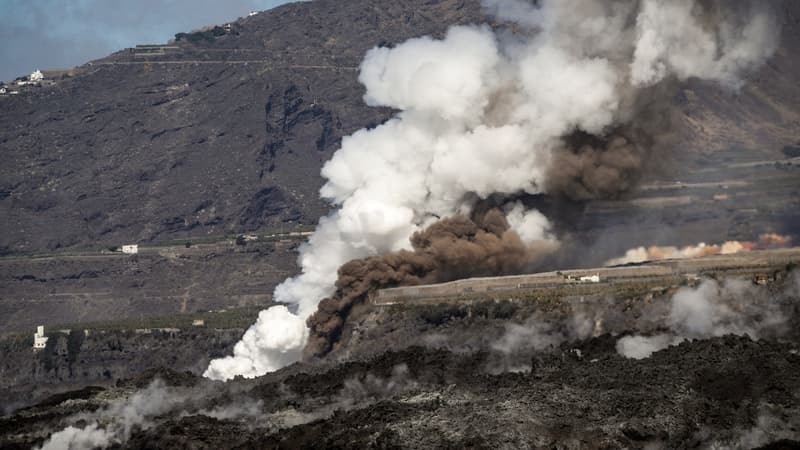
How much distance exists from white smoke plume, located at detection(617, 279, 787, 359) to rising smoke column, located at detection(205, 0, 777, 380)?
14151mm

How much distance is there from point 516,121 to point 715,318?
1028 inches

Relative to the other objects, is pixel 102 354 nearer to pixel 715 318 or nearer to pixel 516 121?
pixel 516 121

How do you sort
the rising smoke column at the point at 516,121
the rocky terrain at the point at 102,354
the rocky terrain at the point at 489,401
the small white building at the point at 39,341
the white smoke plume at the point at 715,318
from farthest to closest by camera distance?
1. the small white building at the point at 39,341
2. the rocky terrain at the point at 102,354
3. the rising smoke column at the point at 516,121
4. the white smoke plume at the point at 715,318
5. the rocky terrain at the point at 489,401

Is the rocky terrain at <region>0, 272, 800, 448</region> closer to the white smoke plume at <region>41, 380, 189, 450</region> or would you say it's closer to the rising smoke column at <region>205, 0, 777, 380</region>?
the white smoke plume at <region>41, 380, 189, 450</region>

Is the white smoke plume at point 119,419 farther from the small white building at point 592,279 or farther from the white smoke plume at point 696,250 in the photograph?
the white smoke plume at point 696,250

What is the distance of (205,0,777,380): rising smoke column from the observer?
375ft

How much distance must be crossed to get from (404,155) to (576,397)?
4736cm

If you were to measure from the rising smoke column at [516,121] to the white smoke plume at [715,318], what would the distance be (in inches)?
557

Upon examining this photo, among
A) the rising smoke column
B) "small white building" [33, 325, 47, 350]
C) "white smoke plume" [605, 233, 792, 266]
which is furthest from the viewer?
"small white building" [33, 325, 47, 350]

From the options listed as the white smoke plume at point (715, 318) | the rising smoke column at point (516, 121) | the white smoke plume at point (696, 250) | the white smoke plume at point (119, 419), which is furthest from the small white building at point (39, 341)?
the white smoke plume at point (715, 318)

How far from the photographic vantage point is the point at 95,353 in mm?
178375

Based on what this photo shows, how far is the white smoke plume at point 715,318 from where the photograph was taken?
97938 millimetres

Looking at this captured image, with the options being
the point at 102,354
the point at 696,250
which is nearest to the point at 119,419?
the point at 696,250

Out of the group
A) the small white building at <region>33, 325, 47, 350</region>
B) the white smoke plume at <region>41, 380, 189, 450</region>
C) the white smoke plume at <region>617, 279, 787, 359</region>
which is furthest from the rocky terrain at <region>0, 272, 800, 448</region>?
the small white building at <region>33, 325, 47, 350</region>
